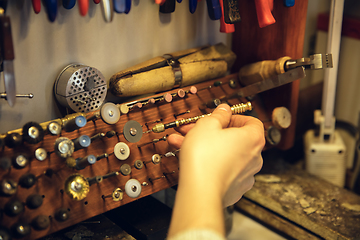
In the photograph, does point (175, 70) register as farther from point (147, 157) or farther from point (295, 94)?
point (295, 94)

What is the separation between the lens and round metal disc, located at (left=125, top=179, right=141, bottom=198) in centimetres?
83

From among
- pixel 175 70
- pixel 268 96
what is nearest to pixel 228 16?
pixel 175 70

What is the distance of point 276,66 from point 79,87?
0.53 meters

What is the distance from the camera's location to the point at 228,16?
93 centimetres

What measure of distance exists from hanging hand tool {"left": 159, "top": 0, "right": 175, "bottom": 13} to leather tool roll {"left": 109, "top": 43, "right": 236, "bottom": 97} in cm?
12

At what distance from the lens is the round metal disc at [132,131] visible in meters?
0.86

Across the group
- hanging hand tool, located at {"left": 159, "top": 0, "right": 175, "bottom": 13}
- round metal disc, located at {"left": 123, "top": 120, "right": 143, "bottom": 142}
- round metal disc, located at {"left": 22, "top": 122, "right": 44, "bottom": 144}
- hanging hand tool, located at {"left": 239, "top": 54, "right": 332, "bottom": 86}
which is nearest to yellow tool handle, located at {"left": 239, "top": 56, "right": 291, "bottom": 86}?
hanging hand tool, located at {"left": 239, "top": 54, "right": 332, "bottom": 86}

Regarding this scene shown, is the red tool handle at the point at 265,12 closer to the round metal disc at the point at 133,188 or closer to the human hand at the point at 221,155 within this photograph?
the human hand at the point at 221,155

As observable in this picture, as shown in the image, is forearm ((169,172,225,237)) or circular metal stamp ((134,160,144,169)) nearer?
forearm ((169,172,225,237))

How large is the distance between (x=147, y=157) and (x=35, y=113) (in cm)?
30

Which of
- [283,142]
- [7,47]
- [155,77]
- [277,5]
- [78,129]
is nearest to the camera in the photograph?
[7,47]

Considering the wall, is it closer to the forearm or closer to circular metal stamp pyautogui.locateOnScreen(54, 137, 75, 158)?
circular metal stamp pyautogui.locateOnScreen(54, 137, 75, 158)

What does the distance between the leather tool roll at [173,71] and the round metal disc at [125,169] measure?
0.19 metres

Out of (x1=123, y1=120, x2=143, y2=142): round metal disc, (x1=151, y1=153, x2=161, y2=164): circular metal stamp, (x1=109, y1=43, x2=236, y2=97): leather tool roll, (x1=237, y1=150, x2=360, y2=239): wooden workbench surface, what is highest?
(x1=109, y1=43, x2=236, y2=97): leather tool roll
